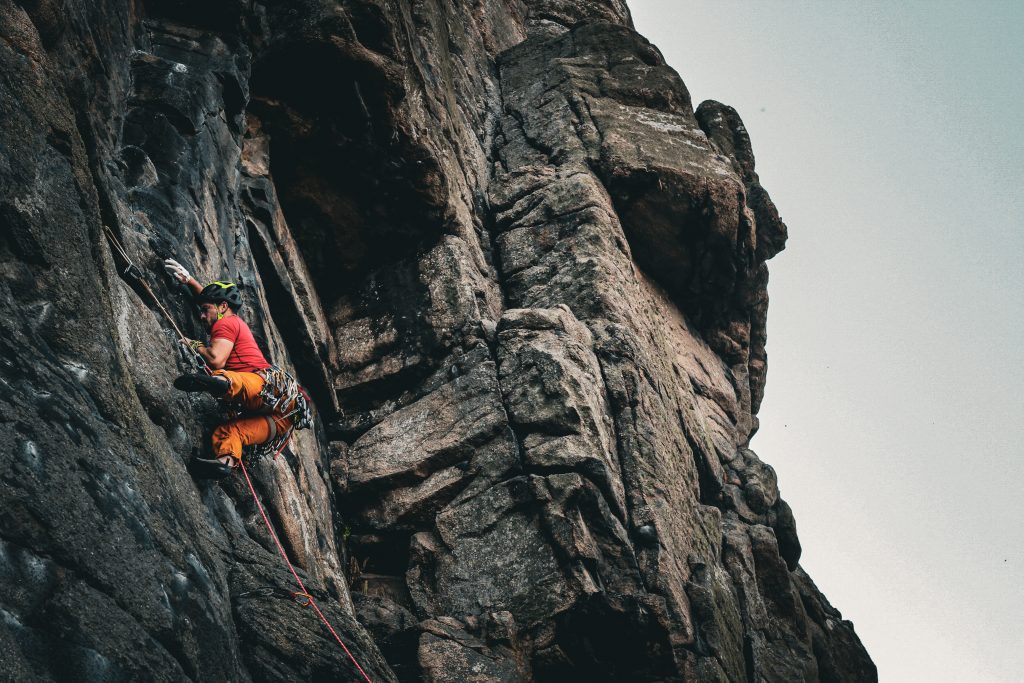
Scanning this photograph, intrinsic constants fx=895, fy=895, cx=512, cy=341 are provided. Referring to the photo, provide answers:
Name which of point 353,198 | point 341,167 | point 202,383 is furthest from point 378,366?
point 202,383

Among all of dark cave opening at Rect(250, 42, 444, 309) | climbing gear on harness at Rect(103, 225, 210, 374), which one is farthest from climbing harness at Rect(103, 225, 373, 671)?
dark cave opening at Rect(250, 42, 444, 309)

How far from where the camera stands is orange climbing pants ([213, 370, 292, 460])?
30.8 feet

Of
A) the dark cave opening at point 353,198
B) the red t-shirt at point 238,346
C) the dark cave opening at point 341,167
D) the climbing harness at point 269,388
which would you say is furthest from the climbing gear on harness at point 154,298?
the dark cave opening at point 341,167

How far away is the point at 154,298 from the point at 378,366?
6840 millimetres

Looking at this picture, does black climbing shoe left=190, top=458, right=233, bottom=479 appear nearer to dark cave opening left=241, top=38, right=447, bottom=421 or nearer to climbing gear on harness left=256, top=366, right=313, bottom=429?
climbing gear on harness left=256, top=366, right=313, bottom=429

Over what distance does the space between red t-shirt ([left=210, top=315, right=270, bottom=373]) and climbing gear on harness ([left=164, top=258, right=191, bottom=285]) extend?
0.93 m

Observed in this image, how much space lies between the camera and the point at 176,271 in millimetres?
10383

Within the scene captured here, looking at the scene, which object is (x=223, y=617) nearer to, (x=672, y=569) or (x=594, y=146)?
(x=672, y=569)

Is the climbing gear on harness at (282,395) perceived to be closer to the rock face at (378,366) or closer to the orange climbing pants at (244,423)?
the orange climbing pants at (244,423)

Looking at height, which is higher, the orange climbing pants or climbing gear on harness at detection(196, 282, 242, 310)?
climbing gear on harness at detection(196, 282, 242, 310)

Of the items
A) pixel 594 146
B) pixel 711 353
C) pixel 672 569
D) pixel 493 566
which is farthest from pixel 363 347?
pixel 711 353

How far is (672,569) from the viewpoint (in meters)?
14.2

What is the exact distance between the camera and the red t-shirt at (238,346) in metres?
9.74

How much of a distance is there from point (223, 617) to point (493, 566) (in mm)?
6485
